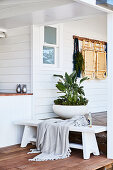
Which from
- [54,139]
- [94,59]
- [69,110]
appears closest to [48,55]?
[69,110]

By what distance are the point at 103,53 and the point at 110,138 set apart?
3.80 meters

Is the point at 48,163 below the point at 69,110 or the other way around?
below

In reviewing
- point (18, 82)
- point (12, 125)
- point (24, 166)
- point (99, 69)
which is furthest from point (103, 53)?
point (24, 166)

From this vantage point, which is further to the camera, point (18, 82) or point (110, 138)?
point (18, 82)

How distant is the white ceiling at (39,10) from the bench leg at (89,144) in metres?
1.88

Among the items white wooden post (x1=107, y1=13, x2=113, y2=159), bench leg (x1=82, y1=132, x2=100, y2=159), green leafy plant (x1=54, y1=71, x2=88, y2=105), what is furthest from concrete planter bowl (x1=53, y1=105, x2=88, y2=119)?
white wooden post (x1=107, y1=13, x2=113, y2=159)

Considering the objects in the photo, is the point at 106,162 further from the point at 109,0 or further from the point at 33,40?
the point at 33,40

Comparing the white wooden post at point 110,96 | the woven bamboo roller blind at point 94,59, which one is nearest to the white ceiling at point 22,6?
the white wooden post at point 110,96

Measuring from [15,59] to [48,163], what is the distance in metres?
2.64

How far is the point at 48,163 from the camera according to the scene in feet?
14.2

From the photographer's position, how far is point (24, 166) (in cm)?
417

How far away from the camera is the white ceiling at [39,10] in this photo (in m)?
4.34

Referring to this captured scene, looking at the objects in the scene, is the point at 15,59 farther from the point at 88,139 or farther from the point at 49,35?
the point at 88,139

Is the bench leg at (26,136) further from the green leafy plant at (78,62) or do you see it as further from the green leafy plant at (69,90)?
the green leafy plant at (78,62)
